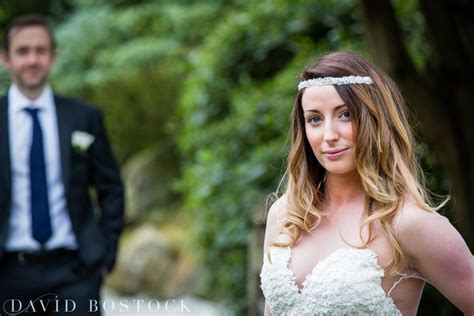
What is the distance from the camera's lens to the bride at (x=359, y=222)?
9.23 ft

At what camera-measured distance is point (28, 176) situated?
15.7 feet

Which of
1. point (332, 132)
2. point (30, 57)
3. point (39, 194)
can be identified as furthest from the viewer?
point (30, 57)

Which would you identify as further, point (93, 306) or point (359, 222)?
point (93, 306)

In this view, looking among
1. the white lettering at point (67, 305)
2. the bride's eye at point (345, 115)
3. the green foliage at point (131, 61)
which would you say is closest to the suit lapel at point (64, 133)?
the white lettering at point (67, 305)

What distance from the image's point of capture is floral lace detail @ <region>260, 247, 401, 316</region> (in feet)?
9.18

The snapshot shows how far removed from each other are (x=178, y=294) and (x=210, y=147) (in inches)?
146

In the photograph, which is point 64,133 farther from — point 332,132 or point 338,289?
point 338,289

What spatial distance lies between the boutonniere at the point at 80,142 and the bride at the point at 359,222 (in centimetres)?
209

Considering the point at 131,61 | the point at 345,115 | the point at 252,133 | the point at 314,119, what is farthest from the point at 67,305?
the point at 131,61

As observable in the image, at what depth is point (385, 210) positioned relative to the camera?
285 centimetres

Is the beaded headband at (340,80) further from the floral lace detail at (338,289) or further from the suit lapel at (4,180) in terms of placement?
the suit lapel at (4,180)

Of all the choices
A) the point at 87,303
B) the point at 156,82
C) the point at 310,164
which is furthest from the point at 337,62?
the point at 156,82

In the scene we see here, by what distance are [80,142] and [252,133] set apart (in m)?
2.73

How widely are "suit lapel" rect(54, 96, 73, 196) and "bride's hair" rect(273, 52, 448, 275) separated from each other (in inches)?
80.1
